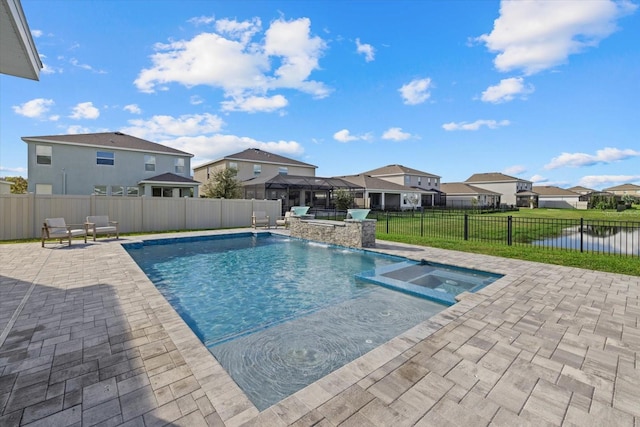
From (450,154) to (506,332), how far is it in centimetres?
2830

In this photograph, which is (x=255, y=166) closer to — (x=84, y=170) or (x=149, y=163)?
(x=149, y=163)

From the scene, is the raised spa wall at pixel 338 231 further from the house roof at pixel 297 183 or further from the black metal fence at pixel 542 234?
the house roof at pixel 297 183

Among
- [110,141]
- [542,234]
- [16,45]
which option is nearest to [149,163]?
[110,141]

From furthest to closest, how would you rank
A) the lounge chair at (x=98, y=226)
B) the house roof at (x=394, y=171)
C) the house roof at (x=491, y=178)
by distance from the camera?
the house roof at (x=491, y=178)
the house roof at (x=394, y=171)
the lounge chair at (x=98, y=226)

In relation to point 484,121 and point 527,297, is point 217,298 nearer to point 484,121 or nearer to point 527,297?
point 527,297

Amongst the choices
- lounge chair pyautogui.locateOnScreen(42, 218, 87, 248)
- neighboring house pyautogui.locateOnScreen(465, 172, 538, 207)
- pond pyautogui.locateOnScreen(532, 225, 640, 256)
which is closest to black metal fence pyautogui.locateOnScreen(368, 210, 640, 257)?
pond pyautogui.locateOnScreen(532, 225, 640, 256)

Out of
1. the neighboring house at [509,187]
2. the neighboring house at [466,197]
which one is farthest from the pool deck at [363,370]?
the neighboring house at [509,187]

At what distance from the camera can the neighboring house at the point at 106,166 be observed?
19625mm

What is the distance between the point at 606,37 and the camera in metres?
10.6

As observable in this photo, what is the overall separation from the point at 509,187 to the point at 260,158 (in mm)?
43187

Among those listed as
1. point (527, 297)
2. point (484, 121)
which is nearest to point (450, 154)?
point (484, 121)

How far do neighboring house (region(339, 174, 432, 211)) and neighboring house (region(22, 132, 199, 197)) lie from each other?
16.5m

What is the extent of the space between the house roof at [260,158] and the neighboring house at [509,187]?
35.5 m

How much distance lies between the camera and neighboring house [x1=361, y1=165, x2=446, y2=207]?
129 feet
